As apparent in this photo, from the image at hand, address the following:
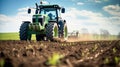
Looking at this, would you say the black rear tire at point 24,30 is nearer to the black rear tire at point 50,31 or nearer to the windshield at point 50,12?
the windshield at point 50,12

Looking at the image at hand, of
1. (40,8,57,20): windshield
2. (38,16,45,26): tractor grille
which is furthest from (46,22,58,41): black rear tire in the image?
(40,8,57,20): windshield

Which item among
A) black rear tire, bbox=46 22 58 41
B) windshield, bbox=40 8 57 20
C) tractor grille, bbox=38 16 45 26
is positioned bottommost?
black rear tire, bbox=46 22 58 41

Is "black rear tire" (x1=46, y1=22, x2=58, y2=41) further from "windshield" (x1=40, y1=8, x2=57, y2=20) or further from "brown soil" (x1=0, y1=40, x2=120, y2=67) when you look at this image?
"brown soil" (x1=0, y1=40, x2=120, y2=67)

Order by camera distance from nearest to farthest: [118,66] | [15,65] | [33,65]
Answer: [33,65], [15,65], [118,66]

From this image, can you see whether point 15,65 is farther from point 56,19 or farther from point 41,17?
point 56,19

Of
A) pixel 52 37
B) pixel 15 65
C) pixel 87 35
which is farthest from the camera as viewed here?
pixel 87 35

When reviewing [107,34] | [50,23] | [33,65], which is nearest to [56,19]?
[50,23]

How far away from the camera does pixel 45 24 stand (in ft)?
47.2

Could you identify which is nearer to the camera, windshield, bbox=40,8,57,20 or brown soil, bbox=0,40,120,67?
brown soil, bbox=0,40,120,67

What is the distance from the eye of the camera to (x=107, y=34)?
125ft

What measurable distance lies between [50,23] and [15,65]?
32.6ft

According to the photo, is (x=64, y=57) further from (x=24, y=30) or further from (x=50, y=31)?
(x=24, y=30)

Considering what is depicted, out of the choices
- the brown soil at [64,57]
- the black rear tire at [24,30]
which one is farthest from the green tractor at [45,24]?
the brown soil at [64,57]

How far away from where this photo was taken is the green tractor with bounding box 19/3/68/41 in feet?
43.6
